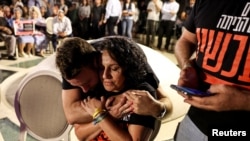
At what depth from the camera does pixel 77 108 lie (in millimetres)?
1352

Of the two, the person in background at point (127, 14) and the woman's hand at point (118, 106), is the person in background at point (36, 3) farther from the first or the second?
the woman's hand at point (118, 106)

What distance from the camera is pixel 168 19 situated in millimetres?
6543

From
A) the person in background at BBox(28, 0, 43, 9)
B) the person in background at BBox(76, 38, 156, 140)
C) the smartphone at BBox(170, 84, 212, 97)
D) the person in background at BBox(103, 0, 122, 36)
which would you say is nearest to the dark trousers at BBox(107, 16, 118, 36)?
the person in background at BBox(103, 0, 122, 36)

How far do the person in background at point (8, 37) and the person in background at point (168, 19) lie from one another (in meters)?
3.07

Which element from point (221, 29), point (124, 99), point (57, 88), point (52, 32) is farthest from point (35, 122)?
point (52, 32)

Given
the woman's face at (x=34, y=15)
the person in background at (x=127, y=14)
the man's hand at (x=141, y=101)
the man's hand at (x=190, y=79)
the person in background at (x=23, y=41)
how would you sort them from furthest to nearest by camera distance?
the person in background at (x=127, y=14)
the woman's face at (x=34, y=15)
the person in background at (x=23, y=41)
the man's hand at (x=141, y=101)
the man's hand at (x=190, y=79)

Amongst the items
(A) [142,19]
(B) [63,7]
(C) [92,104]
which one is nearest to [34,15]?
(B) [63,7]

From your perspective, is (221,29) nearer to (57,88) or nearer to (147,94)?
(147,94)

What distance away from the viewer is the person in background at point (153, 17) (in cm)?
663

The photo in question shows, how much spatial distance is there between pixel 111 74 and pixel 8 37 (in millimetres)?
5012

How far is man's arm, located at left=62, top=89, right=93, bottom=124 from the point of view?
135 centimetres

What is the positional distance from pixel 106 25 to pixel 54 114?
5327mm

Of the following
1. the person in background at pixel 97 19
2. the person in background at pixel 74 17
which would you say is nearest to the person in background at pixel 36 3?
the person in background at pixel 74 17

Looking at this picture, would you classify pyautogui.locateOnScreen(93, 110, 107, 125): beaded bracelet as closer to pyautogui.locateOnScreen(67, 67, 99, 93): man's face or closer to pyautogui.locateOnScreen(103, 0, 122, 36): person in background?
pyautogui.locateOnScreen(67, 67, 99, 93): man's face
